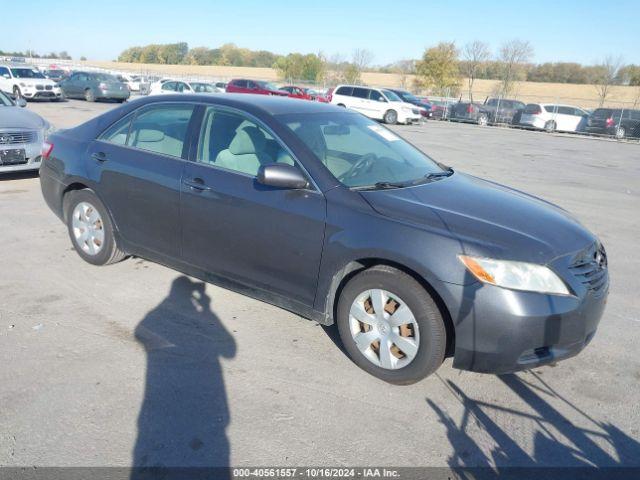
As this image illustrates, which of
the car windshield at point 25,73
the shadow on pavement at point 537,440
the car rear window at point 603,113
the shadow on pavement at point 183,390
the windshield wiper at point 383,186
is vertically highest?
the car rear window at point 603,113

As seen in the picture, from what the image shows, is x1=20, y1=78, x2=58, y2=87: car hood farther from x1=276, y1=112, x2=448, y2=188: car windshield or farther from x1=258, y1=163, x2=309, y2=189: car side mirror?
x1=258, y1=163, x2=309, y2=189: car side mirror

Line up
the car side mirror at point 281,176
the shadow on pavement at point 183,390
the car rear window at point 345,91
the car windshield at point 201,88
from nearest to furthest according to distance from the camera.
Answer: the shadow on pavement at point 183,390, the car side mirror at point 281,176, the car rear window at point 345,91, the car windshield at point 201,88

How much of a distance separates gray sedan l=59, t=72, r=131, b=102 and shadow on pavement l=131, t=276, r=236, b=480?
89.9ft

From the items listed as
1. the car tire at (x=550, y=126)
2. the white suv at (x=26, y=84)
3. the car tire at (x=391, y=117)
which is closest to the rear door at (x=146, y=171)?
the car tire at (x=391, y=117)

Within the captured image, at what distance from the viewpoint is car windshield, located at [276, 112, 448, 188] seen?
3752 millimetres

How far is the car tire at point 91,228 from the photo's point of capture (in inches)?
187

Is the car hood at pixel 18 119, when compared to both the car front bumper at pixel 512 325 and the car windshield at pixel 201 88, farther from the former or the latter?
the car windshield at pixel 201 88

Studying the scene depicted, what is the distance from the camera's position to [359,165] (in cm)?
393

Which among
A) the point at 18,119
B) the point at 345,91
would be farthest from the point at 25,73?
the point at 18,119

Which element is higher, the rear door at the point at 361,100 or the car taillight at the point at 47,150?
the rear door at the point at 361,100

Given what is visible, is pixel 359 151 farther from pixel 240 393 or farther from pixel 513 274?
pixel 240 393

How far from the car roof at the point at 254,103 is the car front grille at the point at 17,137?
4.49 m

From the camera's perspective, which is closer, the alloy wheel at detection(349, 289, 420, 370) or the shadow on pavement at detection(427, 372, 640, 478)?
the shadow on pavement at detection(427, 372, 640, 478)

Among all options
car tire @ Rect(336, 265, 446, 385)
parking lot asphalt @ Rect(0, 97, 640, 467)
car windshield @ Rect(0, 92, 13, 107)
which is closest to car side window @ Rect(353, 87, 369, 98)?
car windshield @ Rect(0, 92, 13, 107)
